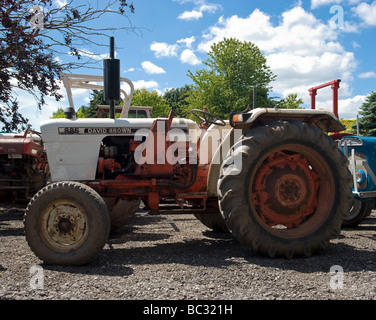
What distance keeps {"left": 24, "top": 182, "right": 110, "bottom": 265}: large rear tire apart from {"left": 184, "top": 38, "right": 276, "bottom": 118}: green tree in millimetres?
20943

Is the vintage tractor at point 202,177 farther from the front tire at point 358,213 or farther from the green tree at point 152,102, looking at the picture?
the green tree at point 152,102

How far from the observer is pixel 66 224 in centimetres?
366

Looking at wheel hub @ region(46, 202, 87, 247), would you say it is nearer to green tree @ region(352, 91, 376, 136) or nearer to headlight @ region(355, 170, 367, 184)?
headlight @ region(355, 170, 367, 184)

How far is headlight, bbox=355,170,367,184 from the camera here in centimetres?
A: 598

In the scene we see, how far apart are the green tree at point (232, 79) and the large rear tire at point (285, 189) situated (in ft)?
66.1

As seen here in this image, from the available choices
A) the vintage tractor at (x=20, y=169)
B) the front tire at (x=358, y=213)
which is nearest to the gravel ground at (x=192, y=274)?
the front tire at (x=358, y=213)

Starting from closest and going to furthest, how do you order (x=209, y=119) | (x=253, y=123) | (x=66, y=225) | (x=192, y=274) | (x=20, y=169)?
1. (x=192, y=274)
2. (x=66, y=225)
3. (x=253, y=123)
4. (x=209, y=119)
5. (x=20, y=169)

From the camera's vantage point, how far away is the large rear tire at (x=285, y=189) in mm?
3711

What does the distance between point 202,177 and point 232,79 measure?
22202 millimetres

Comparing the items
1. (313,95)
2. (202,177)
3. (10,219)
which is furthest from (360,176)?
(10,219)

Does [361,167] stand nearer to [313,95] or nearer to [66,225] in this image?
[313,95]

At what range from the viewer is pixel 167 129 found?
426cm

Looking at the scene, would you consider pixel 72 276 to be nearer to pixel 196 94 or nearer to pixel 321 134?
pixel 321 134

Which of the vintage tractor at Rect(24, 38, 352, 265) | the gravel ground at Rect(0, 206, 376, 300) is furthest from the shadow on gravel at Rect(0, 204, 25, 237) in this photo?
the vintage tractor at Rect(24, 38, 352, 265)
